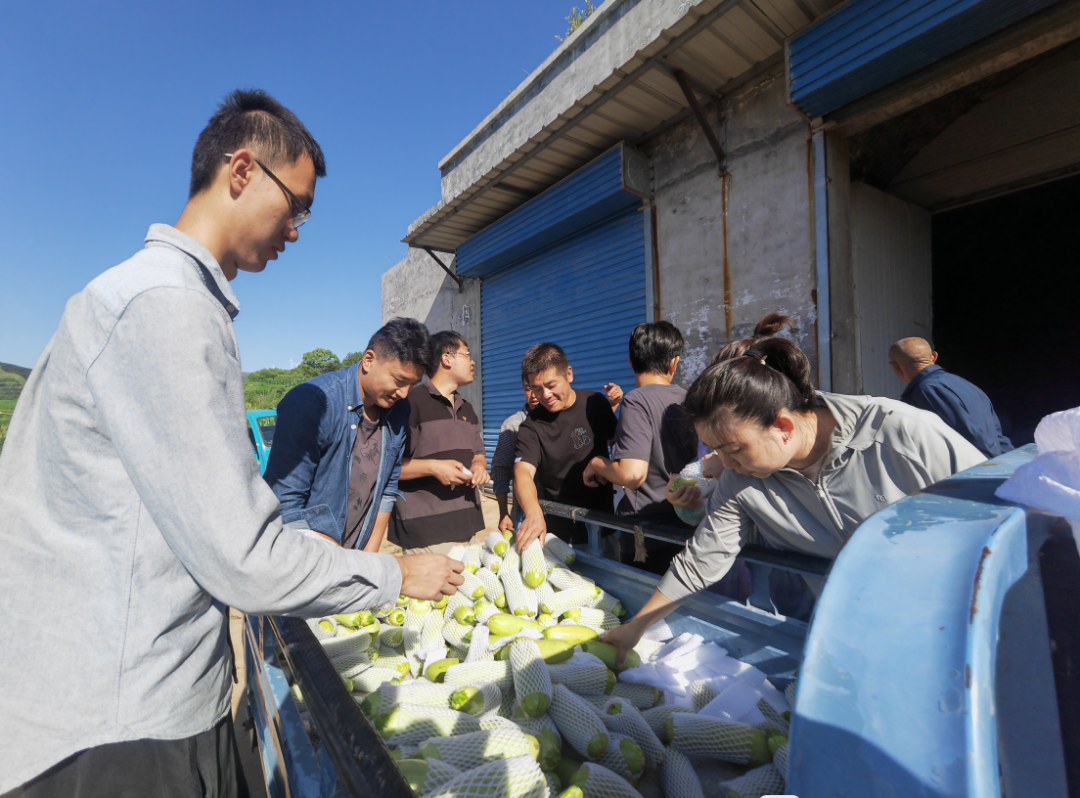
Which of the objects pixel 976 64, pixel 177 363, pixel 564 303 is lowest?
pixel 177 363

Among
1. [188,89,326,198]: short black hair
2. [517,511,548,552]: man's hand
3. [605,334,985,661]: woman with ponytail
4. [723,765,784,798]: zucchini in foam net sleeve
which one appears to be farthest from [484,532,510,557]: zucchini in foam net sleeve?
[188,89,326,198]: short black hair

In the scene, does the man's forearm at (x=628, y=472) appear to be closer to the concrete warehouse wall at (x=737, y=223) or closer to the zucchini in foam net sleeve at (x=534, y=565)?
the zucchini in foam net sleeve at (x=534, y=565)

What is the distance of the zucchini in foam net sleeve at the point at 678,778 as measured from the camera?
1.23 metres

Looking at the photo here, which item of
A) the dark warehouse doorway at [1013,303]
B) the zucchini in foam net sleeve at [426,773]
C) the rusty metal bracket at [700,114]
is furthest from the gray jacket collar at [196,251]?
the dark warehouse doorway at [1013,303]

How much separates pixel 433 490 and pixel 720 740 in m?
2.28

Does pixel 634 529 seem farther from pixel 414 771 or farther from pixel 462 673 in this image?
pixel 414 771

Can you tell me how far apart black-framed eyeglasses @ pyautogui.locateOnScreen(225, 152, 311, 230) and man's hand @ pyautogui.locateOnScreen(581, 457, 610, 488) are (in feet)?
6.49

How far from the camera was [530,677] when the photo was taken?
5.16ft

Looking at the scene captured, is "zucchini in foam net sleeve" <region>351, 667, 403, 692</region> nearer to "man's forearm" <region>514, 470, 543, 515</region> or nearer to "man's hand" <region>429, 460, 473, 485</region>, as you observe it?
"man's forearm" <region>514, 470, 543, 515</region>

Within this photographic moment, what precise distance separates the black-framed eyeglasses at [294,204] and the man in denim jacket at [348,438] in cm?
101

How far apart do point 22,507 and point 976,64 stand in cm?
497

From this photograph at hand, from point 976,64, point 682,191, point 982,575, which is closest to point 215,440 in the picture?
point 982,575

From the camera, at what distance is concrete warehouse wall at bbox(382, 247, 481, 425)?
880 cm

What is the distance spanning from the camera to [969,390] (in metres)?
3.07
